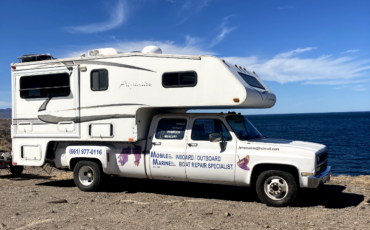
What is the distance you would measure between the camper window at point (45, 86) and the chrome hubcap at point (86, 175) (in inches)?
74.1

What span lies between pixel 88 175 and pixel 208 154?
316 centimetres

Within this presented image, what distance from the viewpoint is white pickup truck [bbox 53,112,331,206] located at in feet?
21.3

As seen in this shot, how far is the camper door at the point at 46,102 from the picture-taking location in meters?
8.27

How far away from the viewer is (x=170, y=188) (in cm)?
859

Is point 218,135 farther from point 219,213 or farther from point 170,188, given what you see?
point 170,188

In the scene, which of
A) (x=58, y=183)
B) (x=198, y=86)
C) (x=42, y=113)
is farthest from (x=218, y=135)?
(x=58, y=183)

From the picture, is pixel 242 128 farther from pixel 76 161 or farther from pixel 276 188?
pixel 76 161

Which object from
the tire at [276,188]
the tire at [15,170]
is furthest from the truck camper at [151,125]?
the tire at [15,170]

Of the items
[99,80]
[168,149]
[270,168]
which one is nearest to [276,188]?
[270,168]

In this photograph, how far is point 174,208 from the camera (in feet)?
21.2

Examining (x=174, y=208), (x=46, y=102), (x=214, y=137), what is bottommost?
(x=174, y=208)

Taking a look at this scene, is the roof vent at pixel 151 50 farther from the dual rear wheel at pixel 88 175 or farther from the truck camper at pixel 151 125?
the dual rear wheel at pixel 88 175

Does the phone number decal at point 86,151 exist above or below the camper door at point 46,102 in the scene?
below

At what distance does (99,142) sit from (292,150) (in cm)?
446
